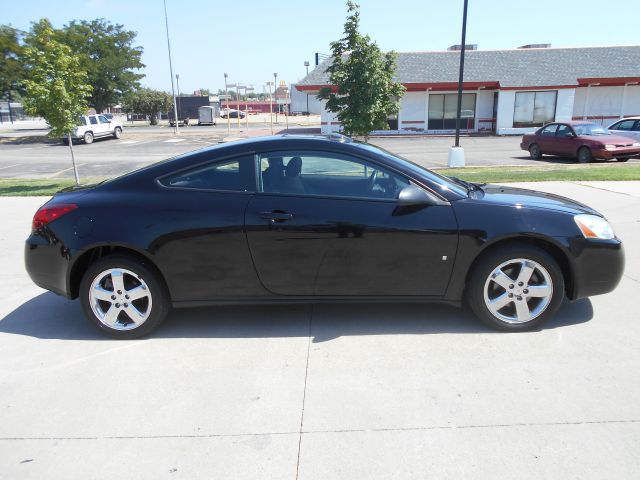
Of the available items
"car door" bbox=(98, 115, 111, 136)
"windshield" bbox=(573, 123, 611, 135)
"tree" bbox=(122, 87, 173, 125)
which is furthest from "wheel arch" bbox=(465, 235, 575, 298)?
"tree" bbox=(122, 87, 173, 125)

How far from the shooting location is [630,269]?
5.39m

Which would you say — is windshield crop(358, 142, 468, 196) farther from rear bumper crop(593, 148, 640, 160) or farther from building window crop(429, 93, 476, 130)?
building window crop(429, 93, 476, 130)

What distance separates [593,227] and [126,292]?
3.68 metres

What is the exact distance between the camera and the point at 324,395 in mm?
3154

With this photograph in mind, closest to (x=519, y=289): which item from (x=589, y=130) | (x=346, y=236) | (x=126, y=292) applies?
(x=346, y=236)

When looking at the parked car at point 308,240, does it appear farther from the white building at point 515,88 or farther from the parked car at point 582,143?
the white building at point 515,88

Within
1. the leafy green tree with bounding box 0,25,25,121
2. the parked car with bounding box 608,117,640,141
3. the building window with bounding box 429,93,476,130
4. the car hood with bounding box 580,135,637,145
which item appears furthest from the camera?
the leafy green tree with bounding box 0,25,25,121

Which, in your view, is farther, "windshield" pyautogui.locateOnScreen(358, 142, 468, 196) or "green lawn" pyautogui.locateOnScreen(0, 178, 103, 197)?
"green lawn" pyautogui.locateOnScreen(0, 178, 103, 197)

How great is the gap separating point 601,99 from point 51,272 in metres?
39.6

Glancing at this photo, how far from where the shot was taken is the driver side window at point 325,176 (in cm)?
389

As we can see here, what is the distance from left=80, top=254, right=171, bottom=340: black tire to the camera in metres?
3.89

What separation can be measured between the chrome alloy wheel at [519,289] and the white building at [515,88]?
30.5m

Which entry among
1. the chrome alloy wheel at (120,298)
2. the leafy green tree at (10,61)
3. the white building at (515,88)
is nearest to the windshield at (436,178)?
the chrome alloy wheel at (120,298)

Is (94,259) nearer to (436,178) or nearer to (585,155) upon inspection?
(436,178)
